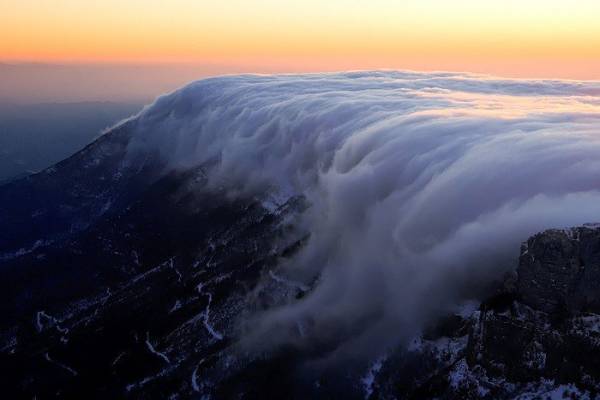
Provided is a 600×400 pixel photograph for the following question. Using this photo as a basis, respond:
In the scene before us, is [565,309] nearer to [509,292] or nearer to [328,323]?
[509,292]

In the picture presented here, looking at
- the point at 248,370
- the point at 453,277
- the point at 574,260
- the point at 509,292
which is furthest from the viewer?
the point at 248,370

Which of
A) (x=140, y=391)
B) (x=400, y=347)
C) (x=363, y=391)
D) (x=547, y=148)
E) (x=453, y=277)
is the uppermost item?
(x=547, y=148)

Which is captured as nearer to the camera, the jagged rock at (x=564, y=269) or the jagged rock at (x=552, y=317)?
the jagged rock at (x=564, y=269)

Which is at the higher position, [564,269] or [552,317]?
[564,269]

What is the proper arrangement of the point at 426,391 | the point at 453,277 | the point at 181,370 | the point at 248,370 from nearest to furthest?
the point at 426,391 → the point at 453,277 → the point at 248,370 → the point at 181,370

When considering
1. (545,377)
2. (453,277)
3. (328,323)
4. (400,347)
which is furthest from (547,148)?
(328,323)

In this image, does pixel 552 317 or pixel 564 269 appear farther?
→ pixel 552 317

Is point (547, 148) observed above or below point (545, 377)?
above

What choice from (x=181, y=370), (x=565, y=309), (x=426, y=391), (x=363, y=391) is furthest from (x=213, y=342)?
(x=565, y=309)

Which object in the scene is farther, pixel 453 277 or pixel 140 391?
pixel 140 391

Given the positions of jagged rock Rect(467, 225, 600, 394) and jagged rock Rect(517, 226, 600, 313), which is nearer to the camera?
jagged rock Rect(517, 226, 600, 313)
